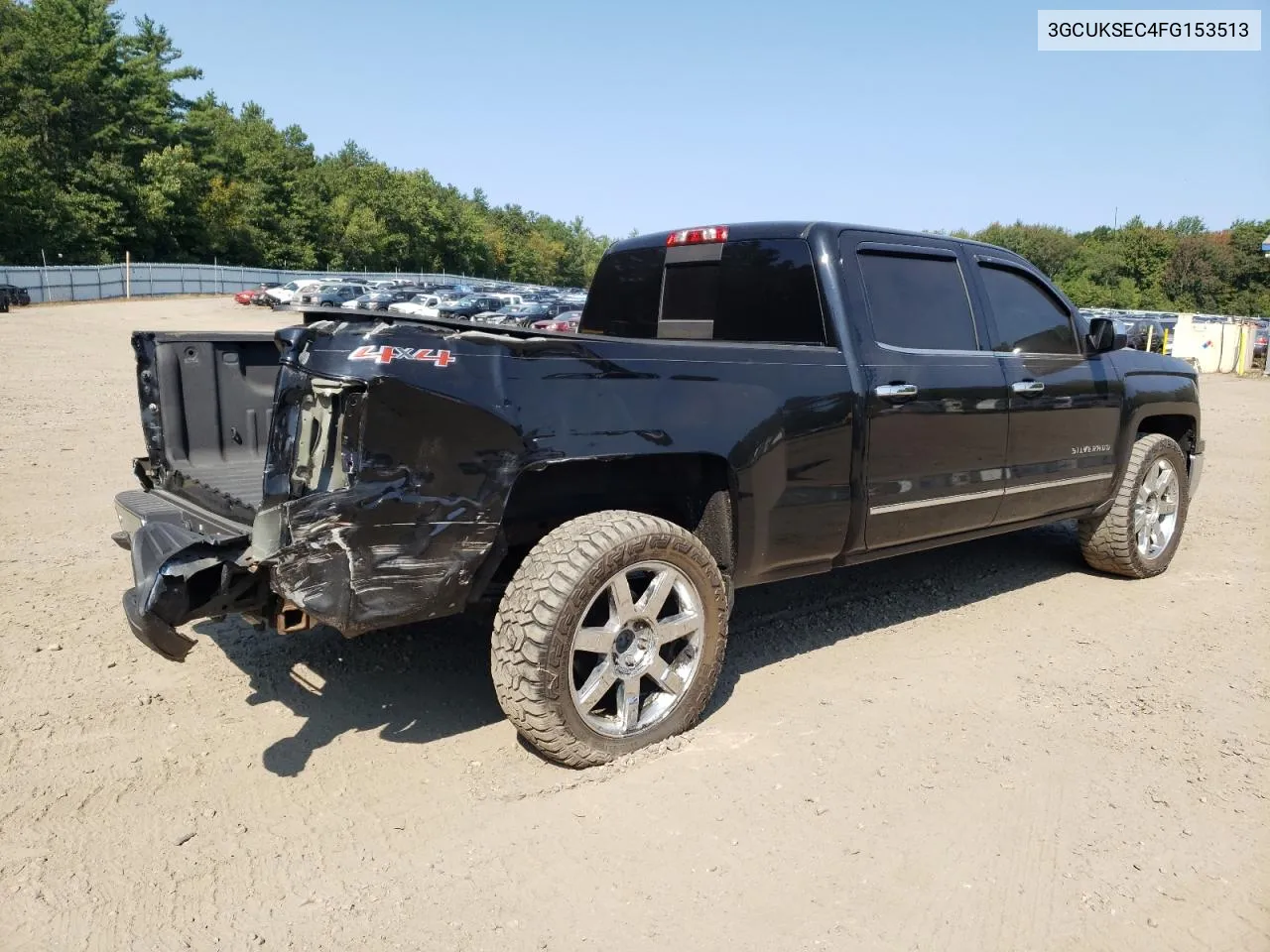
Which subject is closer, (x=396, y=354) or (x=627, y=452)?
(x=396, y=354)

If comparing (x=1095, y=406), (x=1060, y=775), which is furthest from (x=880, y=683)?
(x=1095, y=406)

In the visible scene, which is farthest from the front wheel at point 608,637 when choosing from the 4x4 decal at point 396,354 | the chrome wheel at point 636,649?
the 4x4 decal at point 396,354

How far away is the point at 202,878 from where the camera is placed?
2.73 meters

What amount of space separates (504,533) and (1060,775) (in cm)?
222

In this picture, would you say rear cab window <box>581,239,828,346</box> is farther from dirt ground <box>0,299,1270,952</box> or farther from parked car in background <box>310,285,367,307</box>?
parked car in background <box>310,285,367,307</box>

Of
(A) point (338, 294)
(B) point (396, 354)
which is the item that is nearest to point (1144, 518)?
(B) point (396, 354)

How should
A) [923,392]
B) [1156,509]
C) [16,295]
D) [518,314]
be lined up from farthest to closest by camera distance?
[518,314]
[16,295]
[1156,509]
[923,392]

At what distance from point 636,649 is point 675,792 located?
52 centimetres

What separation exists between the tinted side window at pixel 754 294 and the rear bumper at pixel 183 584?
2378 mm

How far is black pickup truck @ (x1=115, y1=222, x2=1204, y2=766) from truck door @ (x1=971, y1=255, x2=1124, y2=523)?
0.06ft

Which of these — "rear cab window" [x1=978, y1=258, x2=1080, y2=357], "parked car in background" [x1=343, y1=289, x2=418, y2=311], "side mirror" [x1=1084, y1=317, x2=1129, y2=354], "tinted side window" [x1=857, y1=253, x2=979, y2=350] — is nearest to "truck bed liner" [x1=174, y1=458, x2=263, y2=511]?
"tinted side window" [x1=857, y1=253, x2=979, y2=350]

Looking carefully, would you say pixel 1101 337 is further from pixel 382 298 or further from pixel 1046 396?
pixel 382 298

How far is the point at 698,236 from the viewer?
466 cm

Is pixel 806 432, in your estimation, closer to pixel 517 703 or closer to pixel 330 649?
pixel 517 703
